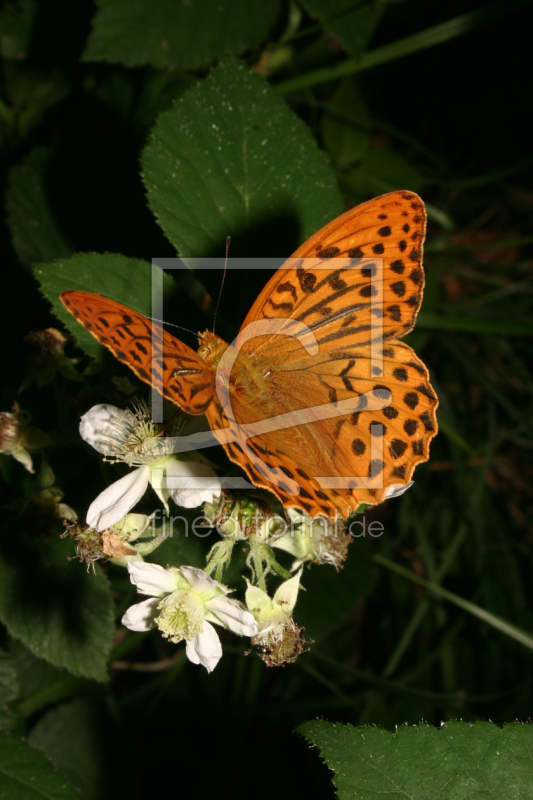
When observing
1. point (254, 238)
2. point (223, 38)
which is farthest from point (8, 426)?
point (223, 38)

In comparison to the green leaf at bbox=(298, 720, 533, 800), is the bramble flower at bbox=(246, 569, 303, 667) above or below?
above

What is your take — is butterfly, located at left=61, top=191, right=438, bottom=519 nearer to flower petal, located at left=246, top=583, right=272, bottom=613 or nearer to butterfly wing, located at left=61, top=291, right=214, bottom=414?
butterfly wing, located at left=61, top=291, right=214, bottom=414

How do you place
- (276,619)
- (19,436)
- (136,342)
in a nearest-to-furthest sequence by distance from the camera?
(136,342)
(276,619)
(19,436)

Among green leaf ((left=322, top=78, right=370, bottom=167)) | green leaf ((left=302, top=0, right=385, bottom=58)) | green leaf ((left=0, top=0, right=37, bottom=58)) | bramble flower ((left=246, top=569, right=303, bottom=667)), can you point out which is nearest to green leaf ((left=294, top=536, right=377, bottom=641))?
bramble flower ((left=246, top=569, right=303, bottom=667))

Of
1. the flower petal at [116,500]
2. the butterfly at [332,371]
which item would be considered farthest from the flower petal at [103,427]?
the butterfly at [332,371]

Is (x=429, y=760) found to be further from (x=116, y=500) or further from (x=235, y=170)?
(x=235, y=170)

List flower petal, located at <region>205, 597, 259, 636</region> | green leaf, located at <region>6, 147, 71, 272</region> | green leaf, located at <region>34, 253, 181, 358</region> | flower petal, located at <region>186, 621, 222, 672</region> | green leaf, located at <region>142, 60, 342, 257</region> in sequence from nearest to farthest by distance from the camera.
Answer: flower petal, located at <region>205, 597, 259, 636</region> < flower petal, located at <region>186, 621, 222, 672</region> < green leaf, located at <region>34, 253, 181, 358</region> < green leaf, located at <region>142, 60, 342, 257</region> < green leaf, located at <region>6, 147, 71, 272</region>

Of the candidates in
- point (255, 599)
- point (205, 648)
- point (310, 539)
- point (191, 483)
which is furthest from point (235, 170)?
point (205, 648)
